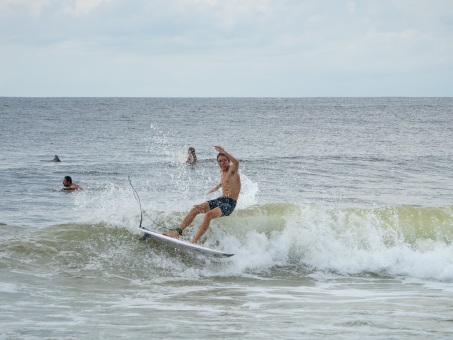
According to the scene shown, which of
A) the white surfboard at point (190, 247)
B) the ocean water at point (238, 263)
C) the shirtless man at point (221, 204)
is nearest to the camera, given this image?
the ocean water at point (238, 263)

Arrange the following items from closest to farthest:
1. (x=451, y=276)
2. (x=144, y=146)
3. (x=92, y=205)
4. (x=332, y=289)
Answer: (x=332, y=289) < (x=451, y=276) < (x=92, y=205) < (x=144, y=146)

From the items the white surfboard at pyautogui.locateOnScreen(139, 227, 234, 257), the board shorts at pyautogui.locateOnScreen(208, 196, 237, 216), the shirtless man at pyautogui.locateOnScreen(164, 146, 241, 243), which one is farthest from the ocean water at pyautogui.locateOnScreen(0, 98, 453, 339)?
the board shorts at pyautogui.locateOnScreen(208, 196, 237, 216)

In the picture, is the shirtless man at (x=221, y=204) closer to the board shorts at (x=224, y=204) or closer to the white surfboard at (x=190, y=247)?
the board shorts at (x=224, y=204)

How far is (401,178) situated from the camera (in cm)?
2625

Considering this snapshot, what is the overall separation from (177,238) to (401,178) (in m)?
16.0

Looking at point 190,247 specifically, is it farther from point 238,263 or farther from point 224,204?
point 238,263

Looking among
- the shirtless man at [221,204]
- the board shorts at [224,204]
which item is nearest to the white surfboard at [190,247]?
the shirtless man at [221,204]

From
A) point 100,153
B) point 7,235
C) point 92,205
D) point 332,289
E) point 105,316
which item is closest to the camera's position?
point 105,316

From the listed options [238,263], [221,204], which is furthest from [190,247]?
[238,263]

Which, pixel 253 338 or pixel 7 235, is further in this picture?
pixel 7 235

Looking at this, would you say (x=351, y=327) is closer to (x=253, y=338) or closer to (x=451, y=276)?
(x=253, y=338)

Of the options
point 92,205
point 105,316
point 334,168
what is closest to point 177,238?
point 105,316

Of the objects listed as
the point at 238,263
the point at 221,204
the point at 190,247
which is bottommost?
the point at 238,263

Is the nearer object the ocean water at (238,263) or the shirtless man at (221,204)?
Answer: the ocean water at (238,263)
